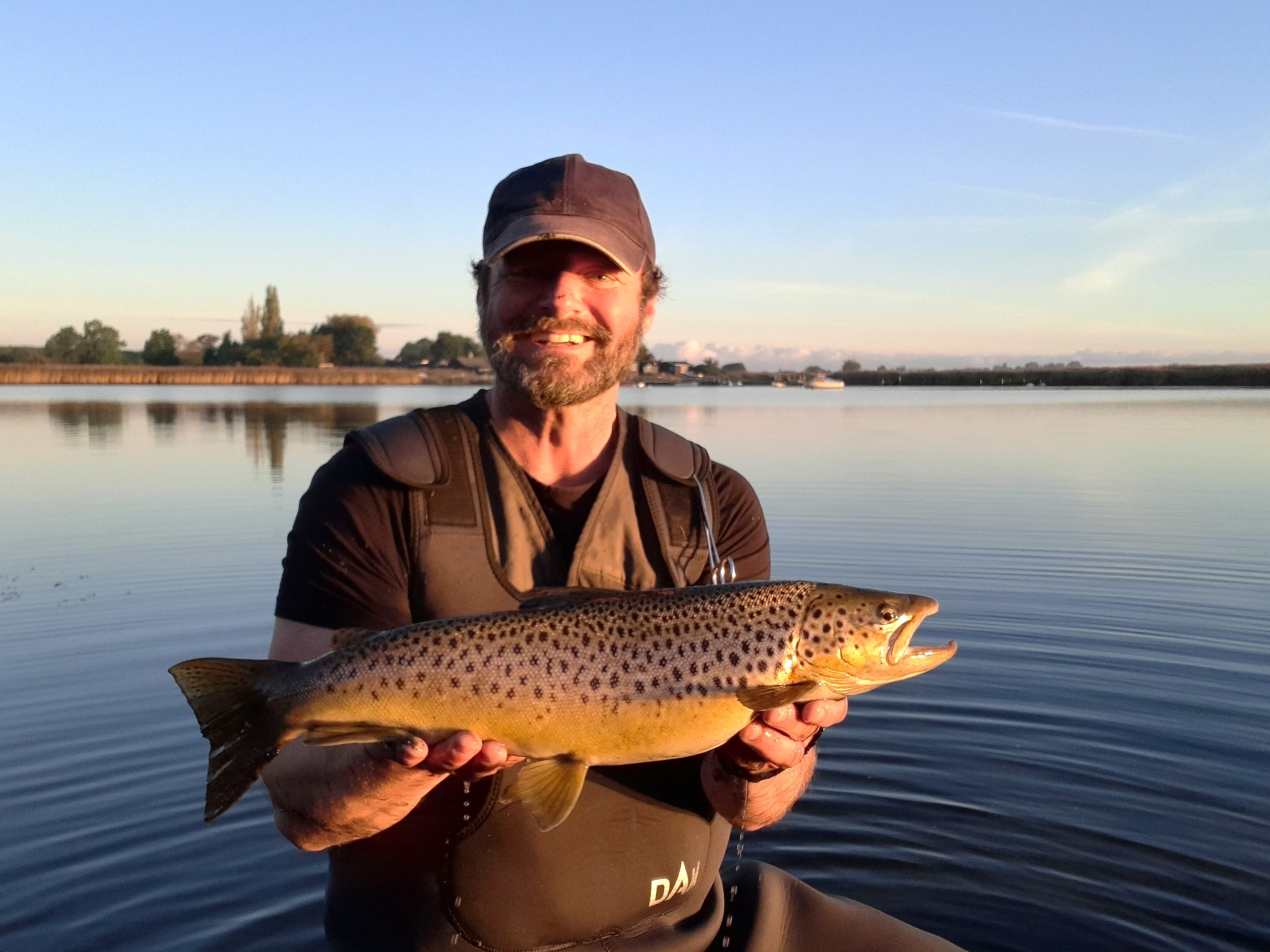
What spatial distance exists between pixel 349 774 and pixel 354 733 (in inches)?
7.3

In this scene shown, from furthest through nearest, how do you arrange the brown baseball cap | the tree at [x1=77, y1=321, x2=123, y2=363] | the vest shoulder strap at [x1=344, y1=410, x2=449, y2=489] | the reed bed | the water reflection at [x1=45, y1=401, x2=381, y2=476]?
1. the tree at [x1=77, y1=321, x2=123, y2=363]
2. the reed bed
3. the water reflection at [x1=45, y1=401, x2=381, y2=476]
4. the brown baseball cap
5. the vest shoulder strap at [x1=344, y1=410, x2=449, y2=489]

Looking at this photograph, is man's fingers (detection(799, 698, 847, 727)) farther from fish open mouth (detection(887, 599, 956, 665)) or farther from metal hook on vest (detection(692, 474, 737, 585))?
metal hook on vest (detection(692, 474, 737, 585))

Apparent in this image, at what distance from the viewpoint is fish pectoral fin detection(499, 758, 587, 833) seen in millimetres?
3777

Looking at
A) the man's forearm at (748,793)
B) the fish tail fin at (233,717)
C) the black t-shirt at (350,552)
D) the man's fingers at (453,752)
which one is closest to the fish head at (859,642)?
the man's forearm at (748,793)

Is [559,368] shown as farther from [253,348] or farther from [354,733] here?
[253,348]

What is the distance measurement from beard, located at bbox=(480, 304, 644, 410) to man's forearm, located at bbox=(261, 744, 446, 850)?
156cm

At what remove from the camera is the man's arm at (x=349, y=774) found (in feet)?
11.9

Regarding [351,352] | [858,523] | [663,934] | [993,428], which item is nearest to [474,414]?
[663,934]

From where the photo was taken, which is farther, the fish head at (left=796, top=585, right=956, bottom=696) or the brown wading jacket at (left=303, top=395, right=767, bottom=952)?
the brown wading jacket at (left=303, top=395, right=767, bottom=952)

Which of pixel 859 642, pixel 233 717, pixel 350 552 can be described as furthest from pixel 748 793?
pixel 233 717

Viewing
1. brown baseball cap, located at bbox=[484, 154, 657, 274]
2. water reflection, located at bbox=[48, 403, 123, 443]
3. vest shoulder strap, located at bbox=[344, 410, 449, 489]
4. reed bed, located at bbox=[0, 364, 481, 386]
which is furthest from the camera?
reed bed, located at bbox=[0, 364, 481, 386]

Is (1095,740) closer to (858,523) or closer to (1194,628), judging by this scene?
(1194,628)

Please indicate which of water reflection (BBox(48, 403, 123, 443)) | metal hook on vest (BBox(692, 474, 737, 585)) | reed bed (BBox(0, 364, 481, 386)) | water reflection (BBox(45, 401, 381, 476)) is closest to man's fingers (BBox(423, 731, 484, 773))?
metal hook on vest (BBox(692, 474, 737, 585))

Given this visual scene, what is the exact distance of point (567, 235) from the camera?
4555 millimetres
